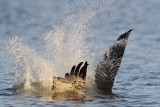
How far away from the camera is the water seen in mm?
16938

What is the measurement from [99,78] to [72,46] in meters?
1.61

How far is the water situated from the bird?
0.75 ft

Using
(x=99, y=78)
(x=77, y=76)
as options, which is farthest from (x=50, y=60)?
(x=77, y=76)

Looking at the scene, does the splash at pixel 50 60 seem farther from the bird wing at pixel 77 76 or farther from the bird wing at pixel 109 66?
the bird wing at pixel 77 76

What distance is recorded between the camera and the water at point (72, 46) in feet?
55.6

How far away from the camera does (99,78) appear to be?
17.5m

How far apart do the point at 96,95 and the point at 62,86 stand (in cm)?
80

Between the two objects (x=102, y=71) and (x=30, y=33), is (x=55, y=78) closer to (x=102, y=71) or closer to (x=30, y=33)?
(x=102, y=71)

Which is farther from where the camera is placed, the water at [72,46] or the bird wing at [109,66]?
the bird wing at [109,66]

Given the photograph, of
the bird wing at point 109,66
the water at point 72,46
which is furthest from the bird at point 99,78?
the water at point 72,46

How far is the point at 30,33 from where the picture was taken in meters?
26.7

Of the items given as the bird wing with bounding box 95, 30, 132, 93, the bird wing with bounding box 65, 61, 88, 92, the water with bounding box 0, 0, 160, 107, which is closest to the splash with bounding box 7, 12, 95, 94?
the water with bounding box 0, 0, 160, 107

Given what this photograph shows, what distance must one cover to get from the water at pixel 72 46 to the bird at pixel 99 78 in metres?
0.23

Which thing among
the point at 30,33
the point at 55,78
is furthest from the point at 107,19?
the point at 55,78
